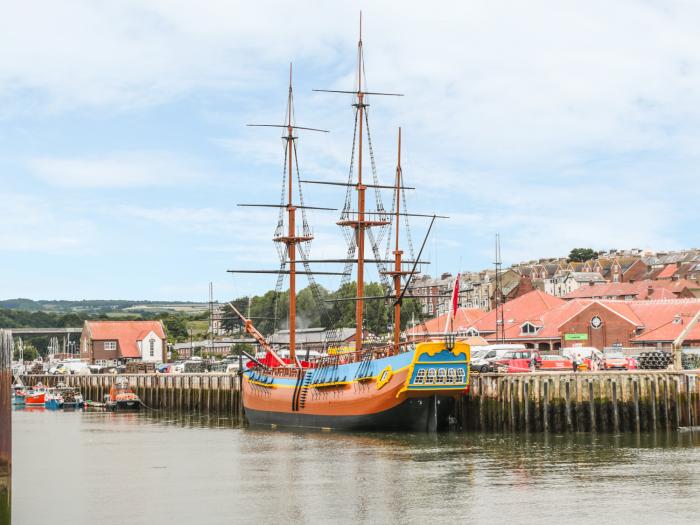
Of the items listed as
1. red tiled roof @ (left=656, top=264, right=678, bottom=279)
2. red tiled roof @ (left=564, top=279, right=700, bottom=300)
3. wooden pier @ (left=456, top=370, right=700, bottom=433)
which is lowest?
wooden pier @ (left=456, top=370, right=700, bottom=433)

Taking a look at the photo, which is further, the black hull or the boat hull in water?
Answer: the black hull

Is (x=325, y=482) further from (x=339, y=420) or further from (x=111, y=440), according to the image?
(x=111, y=440)

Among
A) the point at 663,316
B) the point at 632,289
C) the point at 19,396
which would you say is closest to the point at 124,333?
the point at 19,396

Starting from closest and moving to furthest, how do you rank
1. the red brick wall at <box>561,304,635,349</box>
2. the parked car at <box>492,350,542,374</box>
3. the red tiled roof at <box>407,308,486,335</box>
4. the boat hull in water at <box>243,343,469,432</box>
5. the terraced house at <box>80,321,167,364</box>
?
the boat hull in water at <box>243,343,469,432</box>
the parked car at <box>492,350,542,374</box>
the red brick wall at <box>561,304,635,349</box>
the red tiled roof at <box>407,308,486,335</box>
the terraced house at <box>80,321,167,364</box>

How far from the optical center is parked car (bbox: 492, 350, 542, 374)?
57125 mm

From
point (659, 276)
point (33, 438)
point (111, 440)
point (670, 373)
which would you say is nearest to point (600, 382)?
point (670, 373)

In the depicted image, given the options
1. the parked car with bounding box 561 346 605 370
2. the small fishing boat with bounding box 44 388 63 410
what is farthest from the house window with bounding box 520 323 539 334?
the small fishing boat with bounding box 44 388 63 410

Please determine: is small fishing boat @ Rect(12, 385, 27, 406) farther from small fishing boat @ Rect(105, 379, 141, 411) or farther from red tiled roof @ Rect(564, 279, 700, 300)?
red tiled roof @ Rect(564, 279, 700, 300)

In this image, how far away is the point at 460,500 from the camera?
99.3 ft

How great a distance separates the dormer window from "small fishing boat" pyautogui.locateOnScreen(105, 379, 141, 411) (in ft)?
106

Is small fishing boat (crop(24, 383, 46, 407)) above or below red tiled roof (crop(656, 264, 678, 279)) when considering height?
below

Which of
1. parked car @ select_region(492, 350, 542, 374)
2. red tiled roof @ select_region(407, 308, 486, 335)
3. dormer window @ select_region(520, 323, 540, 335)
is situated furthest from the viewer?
red tiled roof @ select_region(407, 308, 486, 335)

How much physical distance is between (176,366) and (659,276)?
8665 centimetres

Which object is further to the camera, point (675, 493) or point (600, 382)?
point (600, 382)
